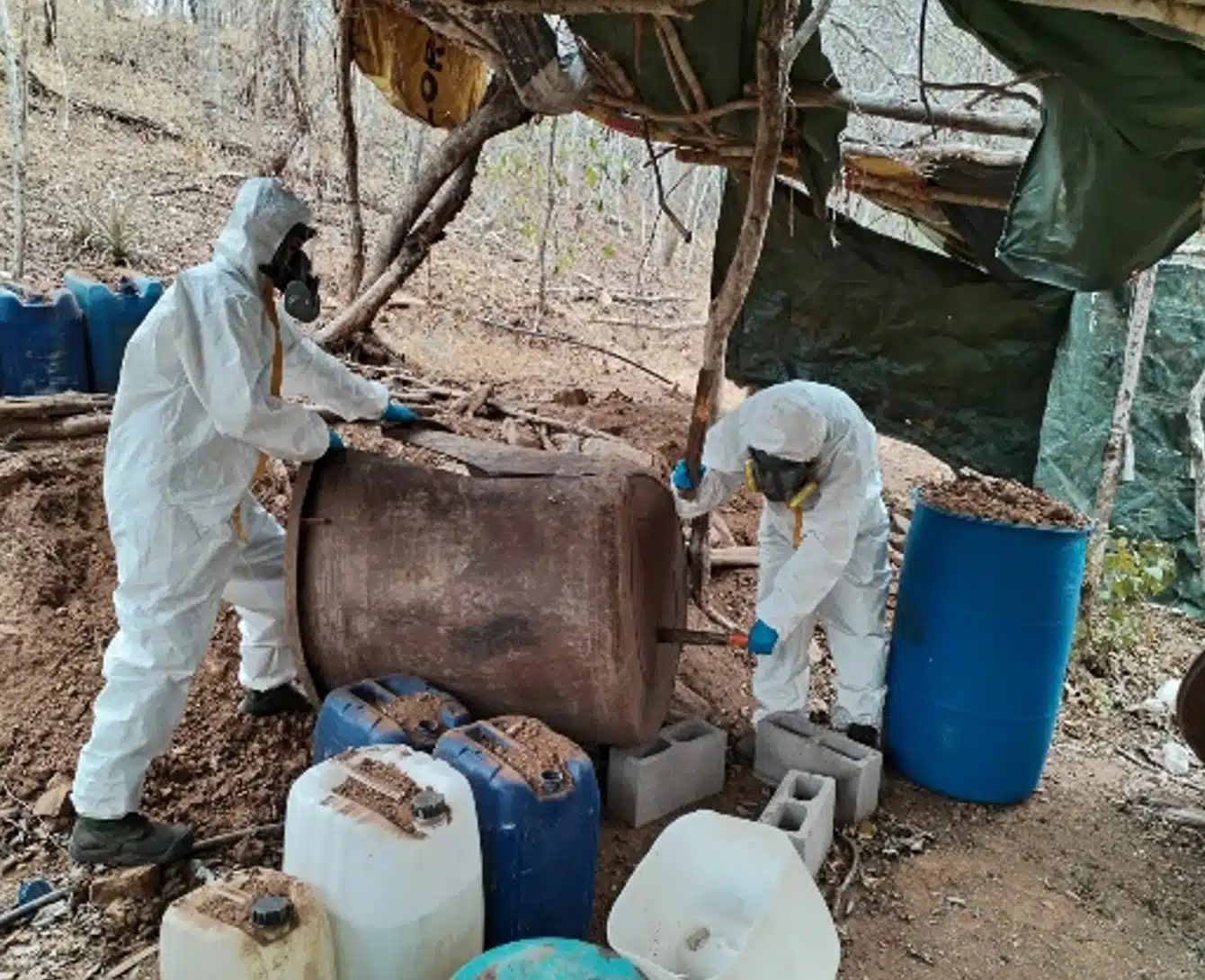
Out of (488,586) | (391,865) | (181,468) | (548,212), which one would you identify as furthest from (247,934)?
(548,212)

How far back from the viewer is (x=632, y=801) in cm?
331

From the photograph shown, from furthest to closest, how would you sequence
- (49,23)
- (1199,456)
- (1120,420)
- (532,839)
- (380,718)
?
(49,23), (1120,420), (1199,456), (380,718), (532,839)

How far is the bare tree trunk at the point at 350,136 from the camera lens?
17.0ft

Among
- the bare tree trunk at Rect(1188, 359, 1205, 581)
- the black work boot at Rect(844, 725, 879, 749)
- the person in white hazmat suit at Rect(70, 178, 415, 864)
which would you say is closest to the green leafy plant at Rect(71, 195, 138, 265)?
the person in white hazmat suit at Rect(70, 178, 415, 864)

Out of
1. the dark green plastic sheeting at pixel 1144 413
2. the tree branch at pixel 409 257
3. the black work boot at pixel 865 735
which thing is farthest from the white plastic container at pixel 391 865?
the dark green plastic sheeting at pixel 1144 413

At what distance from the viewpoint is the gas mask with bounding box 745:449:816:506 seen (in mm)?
3451

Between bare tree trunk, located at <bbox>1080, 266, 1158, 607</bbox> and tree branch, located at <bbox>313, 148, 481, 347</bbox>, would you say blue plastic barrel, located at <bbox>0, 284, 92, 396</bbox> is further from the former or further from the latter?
bare tree trunk, located at <bbox>1080, 266, 1158, 607</bbox>

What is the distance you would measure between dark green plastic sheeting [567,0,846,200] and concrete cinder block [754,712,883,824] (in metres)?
2.08

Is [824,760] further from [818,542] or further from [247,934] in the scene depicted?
[247,934]

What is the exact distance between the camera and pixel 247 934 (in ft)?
6.38

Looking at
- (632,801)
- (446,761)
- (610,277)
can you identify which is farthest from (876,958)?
(610,277)

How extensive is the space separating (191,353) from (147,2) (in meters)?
19.8

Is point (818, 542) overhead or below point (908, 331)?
below

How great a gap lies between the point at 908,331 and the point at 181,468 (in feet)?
16.1
